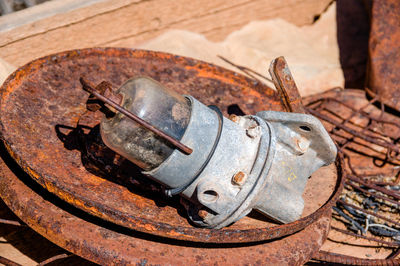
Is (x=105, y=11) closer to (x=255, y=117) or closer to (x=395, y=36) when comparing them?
(x=255, y=117)

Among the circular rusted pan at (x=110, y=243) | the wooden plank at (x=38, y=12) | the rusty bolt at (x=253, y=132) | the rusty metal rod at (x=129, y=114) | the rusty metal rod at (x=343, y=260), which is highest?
the wooden plank at (x=38, y=12)

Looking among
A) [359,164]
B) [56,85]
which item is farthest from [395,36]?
[56,85]

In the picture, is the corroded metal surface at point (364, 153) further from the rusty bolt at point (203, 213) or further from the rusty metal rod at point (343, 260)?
the rusty bolt at point (203, 213)

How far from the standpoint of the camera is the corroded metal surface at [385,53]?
3.69 metres

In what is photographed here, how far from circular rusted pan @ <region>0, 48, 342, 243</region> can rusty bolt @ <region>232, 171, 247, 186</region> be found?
0.61 ft

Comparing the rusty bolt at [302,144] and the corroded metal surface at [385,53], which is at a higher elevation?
the rusty bolt at [302,144]

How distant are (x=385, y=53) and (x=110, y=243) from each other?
296 cm

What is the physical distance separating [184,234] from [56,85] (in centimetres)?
117

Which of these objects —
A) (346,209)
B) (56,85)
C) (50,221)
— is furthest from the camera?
(346,209)

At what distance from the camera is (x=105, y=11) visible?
341 cm

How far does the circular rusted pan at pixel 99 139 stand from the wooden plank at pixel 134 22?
0.88 meters

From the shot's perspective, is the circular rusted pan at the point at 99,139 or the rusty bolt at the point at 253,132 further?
the rusty bolt at the point at 253,132

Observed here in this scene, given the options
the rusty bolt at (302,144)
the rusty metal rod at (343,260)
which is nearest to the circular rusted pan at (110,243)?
the rusty metal rod at (343,260)

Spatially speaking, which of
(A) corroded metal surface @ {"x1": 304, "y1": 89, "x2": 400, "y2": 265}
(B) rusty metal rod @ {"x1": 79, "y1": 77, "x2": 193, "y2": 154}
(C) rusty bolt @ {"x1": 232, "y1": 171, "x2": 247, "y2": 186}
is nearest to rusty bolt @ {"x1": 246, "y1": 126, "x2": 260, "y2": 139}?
(C) rusty bolt @ {"x1": 232, "y1": 171, "x2": 247, "y2": 186}
